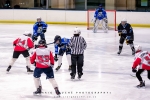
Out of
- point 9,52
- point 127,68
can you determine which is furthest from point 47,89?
point 9,52

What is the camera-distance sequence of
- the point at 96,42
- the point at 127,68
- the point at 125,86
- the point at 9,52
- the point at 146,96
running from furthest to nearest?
the point at 96,42 < the point at 9,52 < the point at 127,68 < the point at 125,86 < the point at 146,96

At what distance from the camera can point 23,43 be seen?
930 cm

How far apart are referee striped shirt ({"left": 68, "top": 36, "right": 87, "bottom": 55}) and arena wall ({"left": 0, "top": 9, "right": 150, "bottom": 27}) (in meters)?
11.0

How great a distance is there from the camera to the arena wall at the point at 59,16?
19266mm

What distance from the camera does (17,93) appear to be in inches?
307

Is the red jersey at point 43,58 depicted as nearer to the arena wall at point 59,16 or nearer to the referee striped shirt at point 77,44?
the referee striped shirt at point 77,44

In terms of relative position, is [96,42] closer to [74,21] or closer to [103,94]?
[74,21]

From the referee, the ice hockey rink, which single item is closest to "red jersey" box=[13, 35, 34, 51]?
the ice hockey rink

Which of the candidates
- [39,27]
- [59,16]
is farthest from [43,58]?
[59,16]

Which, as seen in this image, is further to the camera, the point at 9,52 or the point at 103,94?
the point at 9,52

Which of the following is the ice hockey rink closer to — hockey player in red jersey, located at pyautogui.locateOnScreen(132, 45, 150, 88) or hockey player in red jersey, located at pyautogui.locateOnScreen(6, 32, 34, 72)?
hockey player in red jersey, located at pyautogui.locateOnScreen(132, 45, 150, 88)

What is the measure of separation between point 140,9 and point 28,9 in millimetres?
5351

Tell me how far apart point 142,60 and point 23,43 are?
2.72m

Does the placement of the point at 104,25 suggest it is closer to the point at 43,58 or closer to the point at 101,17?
the point at 101,17
